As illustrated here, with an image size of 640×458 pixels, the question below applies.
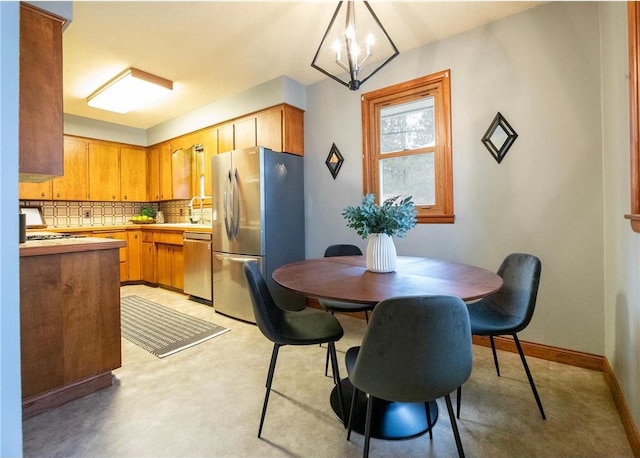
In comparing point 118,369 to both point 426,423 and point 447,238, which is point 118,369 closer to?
point 426,423

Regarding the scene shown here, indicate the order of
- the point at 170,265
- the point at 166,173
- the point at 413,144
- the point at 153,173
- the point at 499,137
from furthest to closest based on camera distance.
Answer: the point at 153,173 < the point at 166,173 < the point at 170,265 < the point at 413,144 < the point at 499,137

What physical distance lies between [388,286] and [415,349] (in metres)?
0.38

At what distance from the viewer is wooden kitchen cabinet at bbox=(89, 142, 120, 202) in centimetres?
458

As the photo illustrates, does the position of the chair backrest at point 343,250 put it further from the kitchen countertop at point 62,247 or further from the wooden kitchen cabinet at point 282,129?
the kitchen countertop at point 62,247

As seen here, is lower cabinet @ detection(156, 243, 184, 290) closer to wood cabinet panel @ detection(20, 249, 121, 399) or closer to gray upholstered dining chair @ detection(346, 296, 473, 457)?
wood cabinet panel @ detection(20, 249, 121, 399)

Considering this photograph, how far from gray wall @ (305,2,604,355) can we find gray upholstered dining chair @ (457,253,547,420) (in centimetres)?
60

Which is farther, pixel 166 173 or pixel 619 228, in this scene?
pixel 166 173

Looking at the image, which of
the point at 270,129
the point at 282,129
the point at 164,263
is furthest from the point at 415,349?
the point at 164,263

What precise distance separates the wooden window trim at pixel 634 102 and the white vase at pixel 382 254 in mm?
1012

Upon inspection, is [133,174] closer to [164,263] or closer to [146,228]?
[146,228]

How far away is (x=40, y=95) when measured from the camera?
1.58 m

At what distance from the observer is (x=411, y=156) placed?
2.81 meters

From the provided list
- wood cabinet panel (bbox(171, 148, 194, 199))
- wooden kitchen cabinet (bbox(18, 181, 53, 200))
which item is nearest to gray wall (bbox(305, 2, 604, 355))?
wood cabinet panel (bbox(171, 148, 194, 199))

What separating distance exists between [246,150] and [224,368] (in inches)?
80.6
